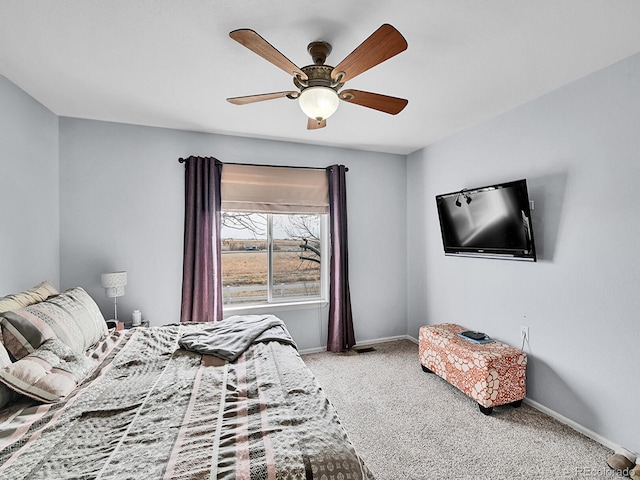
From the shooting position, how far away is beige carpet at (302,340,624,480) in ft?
6.41

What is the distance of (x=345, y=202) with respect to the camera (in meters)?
4.06

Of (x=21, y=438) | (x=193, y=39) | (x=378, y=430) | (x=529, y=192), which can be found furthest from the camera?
(x=529, y=192)

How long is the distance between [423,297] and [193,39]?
371 cm

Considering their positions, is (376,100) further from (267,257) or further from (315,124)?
(267,257)

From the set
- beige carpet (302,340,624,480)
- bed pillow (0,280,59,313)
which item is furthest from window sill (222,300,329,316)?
bed pillow (0,280,59,313)

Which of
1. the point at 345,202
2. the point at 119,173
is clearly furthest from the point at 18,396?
the point at 345,202

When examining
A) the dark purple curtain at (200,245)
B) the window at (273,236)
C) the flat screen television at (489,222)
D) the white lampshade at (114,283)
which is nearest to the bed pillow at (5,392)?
the white lampshade at (114,283)

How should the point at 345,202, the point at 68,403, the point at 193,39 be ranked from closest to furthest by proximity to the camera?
1. the point at 68,403
2. the point at 193,39
3. the point at 345,202

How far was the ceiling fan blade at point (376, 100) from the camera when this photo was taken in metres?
1.96

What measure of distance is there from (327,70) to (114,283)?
8.77 feet

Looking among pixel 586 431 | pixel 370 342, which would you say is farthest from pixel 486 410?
pixel 370 342

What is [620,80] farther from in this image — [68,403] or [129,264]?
[129,264]

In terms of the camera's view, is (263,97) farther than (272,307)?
No

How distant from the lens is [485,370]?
2512mm
